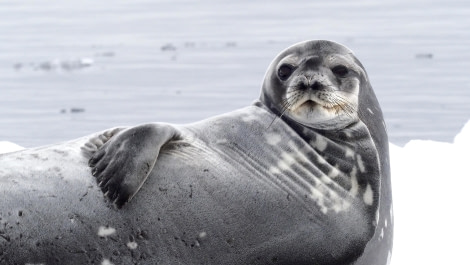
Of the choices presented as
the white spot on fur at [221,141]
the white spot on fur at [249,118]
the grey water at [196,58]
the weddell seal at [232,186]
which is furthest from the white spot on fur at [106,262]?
the grey water at [196,58]

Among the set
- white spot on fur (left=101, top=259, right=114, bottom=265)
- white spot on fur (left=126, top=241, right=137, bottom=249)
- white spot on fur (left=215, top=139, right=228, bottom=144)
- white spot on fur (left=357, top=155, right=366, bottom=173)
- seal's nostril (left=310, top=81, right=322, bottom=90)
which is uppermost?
seal's nostril (left=310, top=81, right=322, bottom=90)

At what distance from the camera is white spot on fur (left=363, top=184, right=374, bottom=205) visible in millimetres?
6178

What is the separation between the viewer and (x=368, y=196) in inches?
244

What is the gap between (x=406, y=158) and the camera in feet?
30.4

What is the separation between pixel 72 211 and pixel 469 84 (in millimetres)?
10126

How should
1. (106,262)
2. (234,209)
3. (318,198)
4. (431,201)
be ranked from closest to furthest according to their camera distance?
(106,262)
(234,209)
(318,198)
(431,201)

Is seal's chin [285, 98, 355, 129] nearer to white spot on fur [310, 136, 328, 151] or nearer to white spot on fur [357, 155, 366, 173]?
white spot on fur [310, 136, 328, 151]

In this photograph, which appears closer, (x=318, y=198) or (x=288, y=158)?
(x=318, y=198)

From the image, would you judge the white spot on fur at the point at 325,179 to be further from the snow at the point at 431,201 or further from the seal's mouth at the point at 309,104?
the snow at the point at 431,201

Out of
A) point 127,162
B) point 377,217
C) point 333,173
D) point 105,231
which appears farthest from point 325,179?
point 105,231

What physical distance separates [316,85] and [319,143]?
34 centimetres

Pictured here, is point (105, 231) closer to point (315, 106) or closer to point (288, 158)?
point (288, 158)

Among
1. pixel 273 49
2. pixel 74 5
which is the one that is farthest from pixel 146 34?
pixel 74 5

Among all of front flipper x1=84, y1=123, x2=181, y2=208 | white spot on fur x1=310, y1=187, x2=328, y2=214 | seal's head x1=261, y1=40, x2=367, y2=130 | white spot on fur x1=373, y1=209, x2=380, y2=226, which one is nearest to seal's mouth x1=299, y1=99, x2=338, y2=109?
seal's head x1=261, y1=40, x2=367, y2=130
